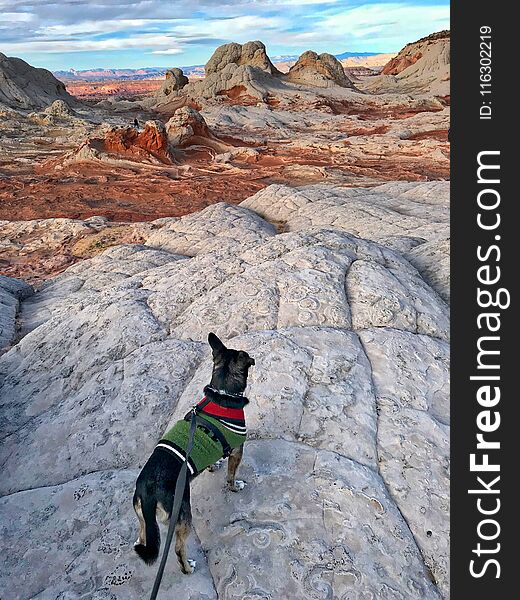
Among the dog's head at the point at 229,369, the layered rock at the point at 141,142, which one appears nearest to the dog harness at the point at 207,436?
the dog's head at the point at 229,369

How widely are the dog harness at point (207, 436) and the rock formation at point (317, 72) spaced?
5442cm

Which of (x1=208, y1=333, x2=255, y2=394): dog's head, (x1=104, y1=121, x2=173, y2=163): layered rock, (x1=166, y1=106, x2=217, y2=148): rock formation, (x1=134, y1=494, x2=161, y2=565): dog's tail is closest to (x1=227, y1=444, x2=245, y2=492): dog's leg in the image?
(x1=208, y1=333, x2=255, y2=394): dog's head

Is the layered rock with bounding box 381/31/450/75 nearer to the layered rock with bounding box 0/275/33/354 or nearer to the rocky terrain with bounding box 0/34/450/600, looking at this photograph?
the rocky terrain with bounding box 0/34/450/600

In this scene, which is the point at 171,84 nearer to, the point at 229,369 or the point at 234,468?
the point at 229,369

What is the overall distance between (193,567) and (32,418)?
2864 mm

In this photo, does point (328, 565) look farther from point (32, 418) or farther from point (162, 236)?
point (162, 236)

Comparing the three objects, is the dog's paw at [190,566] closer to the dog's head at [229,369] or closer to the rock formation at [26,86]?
the dog's head at [229,369]

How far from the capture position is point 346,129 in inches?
1433

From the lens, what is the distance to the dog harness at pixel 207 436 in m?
2.80

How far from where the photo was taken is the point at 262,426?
3.99m

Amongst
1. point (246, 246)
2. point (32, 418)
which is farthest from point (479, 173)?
point (246, 246)

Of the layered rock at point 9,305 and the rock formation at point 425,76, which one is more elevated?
the rock formation at point 425,76

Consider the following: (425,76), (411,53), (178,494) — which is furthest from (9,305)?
(411,53)

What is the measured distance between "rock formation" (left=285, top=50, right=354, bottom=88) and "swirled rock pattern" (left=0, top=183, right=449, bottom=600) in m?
50.5
